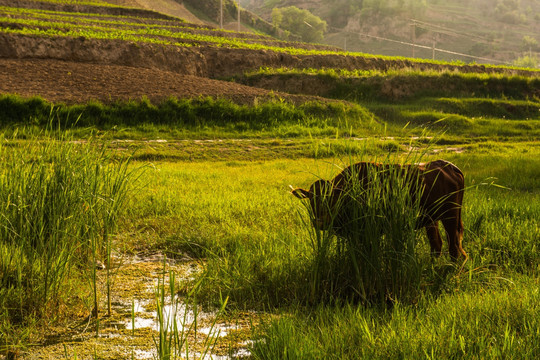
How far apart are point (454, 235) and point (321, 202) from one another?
103cm

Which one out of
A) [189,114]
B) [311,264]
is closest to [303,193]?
[311,264]

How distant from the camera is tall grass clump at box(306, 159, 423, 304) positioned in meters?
3.24

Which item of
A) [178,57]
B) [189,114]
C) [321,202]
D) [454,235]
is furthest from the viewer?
[178,57]

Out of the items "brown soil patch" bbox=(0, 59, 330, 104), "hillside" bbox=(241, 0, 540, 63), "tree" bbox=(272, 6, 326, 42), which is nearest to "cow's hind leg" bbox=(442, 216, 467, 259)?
"brown soil patch" bbox=(0, 59, 330, 104)

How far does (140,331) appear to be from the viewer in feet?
9.96

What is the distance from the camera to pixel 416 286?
3.32 metres

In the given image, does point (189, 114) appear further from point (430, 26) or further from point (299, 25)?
point (430, 26)

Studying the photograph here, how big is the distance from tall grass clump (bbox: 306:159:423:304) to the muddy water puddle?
26.4 inches

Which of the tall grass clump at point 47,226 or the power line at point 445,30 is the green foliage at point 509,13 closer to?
the power line at point 445,30

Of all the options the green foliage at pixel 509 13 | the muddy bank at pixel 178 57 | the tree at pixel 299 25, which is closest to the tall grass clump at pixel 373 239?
the muddy bank at pixel 178 57

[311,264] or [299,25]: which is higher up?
[299,25]

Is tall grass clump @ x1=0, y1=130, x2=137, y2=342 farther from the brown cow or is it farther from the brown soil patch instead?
the brown soil patch

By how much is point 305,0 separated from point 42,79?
6062 inches

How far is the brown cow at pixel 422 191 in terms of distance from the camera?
133 inches
